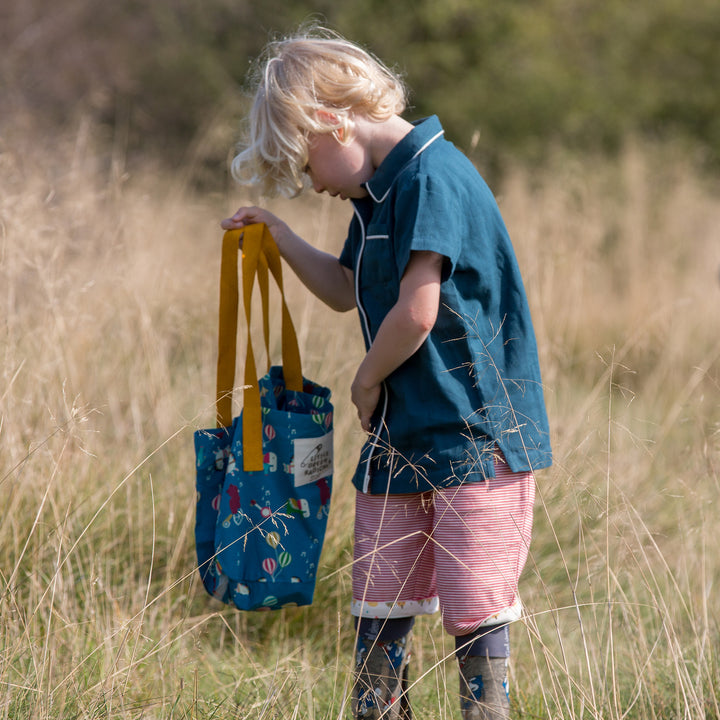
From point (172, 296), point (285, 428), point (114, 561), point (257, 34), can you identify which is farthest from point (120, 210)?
point (257, 34)

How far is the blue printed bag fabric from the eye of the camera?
1791mm

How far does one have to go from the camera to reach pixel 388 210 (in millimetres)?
1677

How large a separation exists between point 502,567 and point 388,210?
726 mm

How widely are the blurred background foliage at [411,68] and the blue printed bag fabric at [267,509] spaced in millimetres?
10062

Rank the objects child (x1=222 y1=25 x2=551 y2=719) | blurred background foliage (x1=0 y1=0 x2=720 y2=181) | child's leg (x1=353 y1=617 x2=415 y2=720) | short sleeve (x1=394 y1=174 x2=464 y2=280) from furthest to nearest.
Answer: blurred background foliage (x1=0 y1=0 x2=720 y2=181)
child's leg (x1=353 y1=617 x2=415 y2=720)
child (x1=222 y1=25 x2=551 y2=719)
short sleeve (x1=394 y1=174 x2=464 y2=280)

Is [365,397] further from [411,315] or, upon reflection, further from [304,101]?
[304,101]

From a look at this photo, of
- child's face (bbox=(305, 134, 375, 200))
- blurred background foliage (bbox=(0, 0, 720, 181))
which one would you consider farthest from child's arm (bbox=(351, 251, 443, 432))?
blurred background foliage (bbox=(0, 0, 720, 181))

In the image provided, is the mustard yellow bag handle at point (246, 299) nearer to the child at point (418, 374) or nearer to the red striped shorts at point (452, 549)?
the child at point (418, 374)

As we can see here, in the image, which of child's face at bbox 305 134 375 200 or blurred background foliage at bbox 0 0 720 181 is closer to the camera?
child's face at bbox 305 134 375 200

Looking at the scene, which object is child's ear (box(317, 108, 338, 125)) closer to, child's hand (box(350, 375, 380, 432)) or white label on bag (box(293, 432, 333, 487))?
child's hand (box(350, 375, 380, 432))

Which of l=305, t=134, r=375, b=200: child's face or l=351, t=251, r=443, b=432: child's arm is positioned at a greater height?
l=305, t=134, r=375, b=200: child's face

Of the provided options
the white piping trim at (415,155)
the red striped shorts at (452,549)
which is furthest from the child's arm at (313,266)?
the red striped shorts at (452,549)

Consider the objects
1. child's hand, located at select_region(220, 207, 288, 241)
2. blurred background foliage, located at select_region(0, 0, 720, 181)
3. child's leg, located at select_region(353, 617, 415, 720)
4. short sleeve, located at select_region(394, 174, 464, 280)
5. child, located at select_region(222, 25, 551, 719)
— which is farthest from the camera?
blurred background foliage, located at select_region(0, 0, 720, 181)

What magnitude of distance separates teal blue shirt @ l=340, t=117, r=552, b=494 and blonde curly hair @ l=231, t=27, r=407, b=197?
4.8 inches
